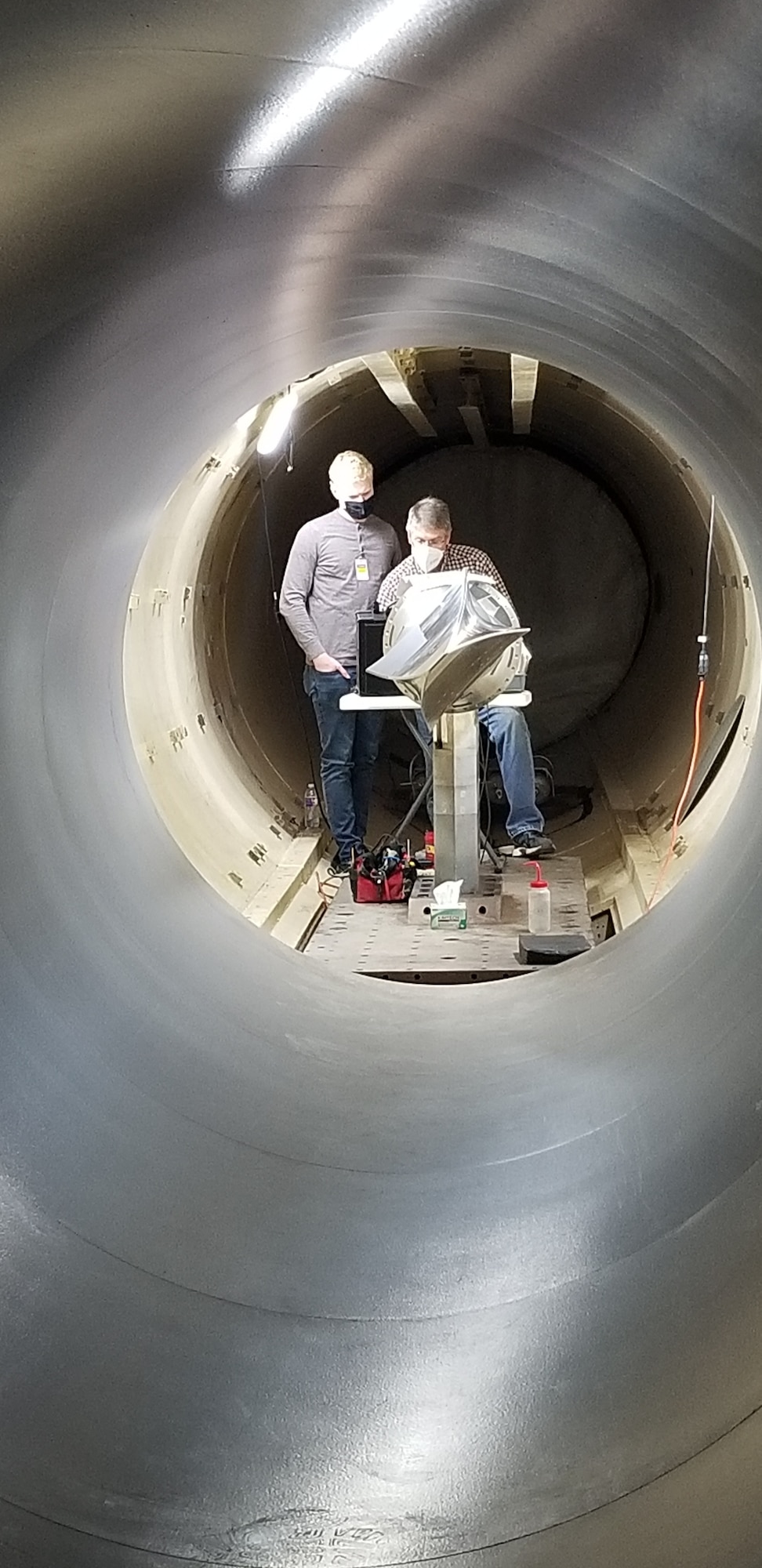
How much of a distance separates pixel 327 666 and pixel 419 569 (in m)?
0.64

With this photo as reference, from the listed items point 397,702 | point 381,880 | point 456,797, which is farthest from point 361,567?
point 381,880

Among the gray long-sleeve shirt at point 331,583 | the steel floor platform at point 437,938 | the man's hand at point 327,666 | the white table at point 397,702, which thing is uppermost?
the gray long-sleeve shirt at point 331,583

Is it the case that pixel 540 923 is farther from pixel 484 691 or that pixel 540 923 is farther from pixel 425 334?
pixel 425 334

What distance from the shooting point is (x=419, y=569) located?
6594 millimetres

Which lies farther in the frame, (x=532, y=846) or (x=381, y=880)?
(x=532, y=846)

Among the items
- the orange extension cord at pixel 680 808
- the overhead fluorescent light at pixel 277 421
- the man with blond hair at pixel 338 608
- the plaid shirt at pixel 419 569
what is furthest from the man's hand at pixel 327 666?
the orange extension cord at pixel 680 808

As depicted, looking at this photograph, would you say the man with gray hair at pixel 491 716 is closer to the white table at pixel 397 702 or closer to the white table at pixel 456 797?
the white table at pixel 456 797

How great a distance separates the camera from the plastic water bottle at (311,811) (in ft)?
23.8

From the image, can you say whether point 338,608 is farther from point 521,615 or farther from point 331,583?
point 521,615

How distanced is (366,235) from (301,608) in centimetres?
482

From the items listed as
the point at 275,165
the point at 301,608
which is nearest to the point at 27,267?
the point at 275,165

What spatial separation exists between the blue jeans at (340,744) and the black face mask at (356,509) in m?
0.72

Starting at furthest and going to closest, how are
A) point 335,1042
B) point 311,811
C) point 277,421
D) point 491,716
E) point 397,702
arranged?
point 311,811 < point 491,716 < point 277,421 < point 397,702 < point 335,1042

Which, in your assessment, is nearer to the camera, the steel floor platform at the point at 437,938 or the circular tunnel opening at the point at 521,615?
the steel floor platform at the point at 437,938
